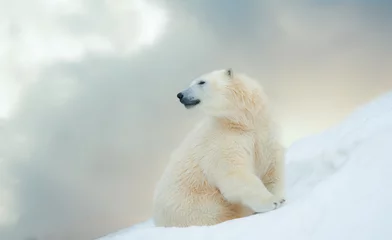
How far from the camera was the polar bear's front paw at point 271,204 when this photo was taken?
536 cm

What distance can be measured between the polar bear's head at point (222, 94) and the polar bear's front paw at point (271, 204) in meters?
1.16

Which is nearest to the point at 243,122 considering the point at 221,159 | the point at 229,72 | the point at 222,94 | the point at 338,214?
the point at 222,94

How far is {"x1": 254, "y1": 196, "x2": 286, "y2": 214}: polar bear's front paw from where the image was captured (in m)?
5.36

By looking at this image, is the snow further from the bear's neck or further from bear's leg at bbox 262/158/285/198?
the bear's neck

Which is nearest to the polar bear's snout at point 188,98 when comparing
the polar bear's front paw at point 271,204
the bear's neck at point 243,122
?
the bear's neck at point 243,122

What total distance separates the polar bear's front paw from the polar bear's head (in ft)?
3.81

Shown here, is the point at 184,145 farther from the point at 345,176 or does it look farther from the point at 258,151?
the point at 345,176

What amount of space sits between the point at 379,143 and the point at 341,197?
3.93 ft

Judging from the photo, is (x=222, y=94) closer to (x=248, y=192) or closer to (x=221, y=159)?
(x=221, y=159)

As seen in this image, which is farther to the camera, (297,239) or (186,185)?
(186,185)

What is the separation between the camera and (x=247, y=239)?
4.28 meters

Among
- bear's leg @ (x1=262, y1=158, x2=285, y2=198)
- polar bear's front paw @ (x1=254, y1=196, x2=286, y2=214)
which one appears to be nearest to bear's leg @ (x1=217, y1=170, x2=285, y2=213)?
polar bear's front paw @ (x1=254, y1=196, x2=286, y2=214)

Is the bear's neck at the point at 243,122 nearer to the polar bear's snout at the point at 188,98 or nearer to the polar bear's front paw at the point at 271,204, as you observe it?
the polar bear's snout at the point at 188,98

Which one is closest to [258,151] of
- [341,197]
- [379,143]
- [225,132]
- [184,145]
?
[225,132]
